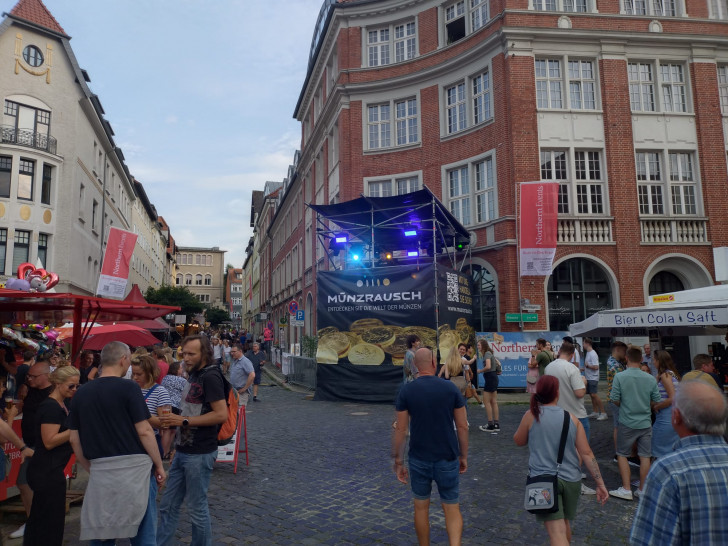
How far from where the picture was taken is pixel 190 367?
4328 mm

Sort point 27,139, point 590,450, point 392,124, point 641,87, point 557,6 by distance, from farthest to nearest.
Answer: point 27,139 < point 392,124 < point 557,6 < point 641,87 < point 590,450

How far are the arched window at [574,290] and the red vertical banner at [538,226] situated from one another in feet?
4.43

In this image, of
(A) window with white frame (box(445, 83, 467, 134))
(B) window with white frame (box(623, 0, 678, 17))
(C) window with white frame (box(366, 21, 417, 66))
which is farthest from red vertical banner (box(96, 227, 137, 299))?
(B) window with white frame (box(623, 0, 678, 17))

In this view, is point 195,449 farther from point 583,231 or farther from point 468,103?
point 468,103

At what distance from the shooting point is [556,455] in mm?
3969

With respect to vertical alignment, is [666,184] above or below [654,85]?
below

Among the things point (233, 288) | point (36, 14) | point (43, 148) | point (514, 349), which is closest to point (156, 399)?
point (514, 349)

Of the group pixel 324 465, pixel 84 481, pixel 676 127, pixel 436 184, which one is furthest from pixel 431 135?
pixel 84 481

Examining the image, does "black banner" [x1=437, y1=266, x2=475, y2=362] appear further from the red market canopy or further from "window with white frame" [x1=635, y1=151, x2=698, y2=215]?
the red market canopy

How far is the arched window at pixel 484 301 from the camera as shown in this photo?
19094 millimetres

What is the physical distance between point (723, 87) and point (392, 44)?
13.6 metres

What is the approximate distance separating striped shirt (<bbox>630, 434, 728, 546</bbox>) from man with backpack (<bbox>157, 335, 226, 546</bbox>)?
3.11 m

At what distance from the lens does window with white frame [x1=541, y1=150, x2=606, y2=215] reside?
18359 mm

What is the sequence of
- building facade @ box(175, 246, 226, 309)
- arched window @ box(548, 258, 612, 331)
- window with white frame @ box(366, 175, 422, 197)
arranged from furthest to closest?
building facade @ box(175, 246, 226, 309) < window with white frame @ box(366, 175, 422, 197) < arched window @ box(548, 258, 612, 331)
